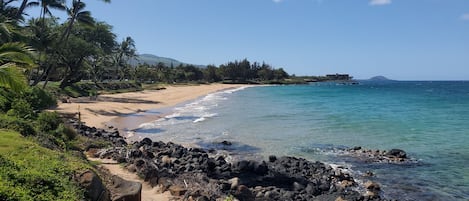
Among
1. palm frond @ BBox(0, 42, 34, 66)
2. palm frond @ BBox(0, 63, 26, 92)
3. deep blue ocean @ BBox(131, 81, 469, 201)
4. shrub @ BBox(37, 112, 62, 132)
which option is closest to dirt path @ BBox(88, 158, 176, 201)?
shrub @ BBox(37, 112, 62, 132)

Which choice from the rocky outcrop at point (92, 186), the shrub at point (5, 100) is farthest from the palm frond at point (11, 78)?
the shrub at point (5, 100)

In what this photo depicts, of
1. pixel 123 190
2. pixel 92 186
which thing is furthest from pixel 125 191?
pixel 92 186

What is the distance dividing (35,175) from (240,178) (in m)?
7.88

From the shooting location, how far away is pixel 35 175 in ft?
22.5

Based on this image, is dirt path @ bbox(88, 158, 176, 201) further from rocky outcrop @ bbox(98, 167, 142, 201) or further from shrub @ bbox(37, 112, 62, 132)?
shrub @ bbox(37, 112, 62, 132)

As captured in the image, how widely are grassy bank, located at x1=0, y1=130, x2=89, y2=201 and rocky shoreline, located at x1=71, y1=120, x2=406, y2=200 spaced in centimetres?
333

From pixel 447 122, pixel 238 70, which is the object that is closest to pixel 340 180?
pixel 447 122

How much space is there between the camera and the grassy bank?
6.23m

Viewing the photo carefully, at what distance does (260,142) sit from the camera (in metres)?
22.7

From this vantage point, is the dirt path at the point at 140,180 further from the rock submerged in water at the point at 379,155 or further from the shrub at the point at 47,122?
the rock submerged in water at the point at 379,155

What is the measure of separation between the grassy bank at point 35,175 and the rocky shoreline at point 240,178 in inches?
131

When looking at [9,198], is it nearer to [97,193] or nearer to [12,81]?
[97,193]

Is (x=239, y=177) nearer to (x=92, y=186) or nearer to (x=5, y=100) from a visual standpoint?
(x=92, y=186)

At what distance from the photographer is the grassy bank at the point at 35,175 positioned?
623 cm
